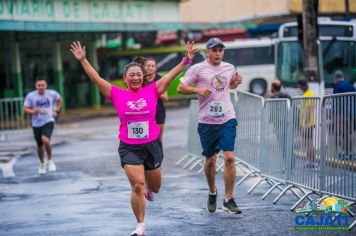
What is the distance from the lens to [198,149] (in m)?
14.6

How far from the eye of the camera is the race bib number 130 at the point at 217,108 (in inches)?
365

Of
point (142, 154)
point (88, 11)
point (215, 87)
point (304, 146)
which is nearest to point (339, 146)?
point (304, 146)

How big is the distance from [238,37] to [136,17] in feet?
42.9

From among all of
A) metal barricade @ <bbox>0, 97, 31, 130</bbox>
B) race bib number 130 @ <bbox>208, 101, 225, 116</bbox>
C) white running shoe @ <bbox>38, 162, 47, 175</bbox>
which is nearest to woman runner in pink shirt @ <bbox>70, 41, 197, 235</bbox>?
race bib number 130 @ <bbox>208, 101, 225, 116</bbox>

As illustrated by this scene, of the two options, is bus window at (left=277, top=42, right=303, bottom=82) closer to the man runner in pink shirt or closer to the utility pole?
the utility pole

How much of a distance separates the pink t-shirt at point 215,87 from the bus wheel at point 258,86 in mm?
30825

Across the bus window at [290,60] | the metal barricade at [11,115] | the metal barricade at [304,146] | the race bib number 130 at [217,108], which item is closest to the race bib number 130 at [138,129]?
the race bib number 130 at [217,108]

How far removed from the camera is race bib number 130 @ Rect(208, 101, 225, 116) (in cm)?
928

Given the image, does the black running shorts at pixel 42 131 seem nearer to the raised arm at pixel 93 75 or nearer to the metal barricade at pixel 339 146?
the raised arm at pixel 93 75

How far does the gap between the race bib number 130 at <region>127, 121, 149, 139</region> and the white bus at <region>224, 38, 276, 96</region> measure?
106ft

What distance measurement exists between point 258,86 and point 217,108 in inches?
1233

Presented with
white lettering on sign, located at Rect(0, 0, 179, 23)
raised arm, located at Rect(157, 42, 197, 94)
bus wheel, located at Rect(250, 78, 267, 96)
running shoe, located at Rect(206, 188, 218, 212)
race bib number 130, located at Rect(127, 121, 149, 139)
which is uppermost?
white lettering on sign, located at Rect(0, 0, 179, 23)

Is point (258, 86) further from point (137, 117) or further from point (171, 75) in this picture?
point (137, 117)

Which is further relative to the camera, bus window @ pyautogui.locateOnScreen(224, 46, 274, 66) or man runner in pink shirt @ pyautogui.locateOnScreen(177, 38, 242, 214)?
bus window @ pyautogui.locateOnScreen(224, 46, 274, 66)
